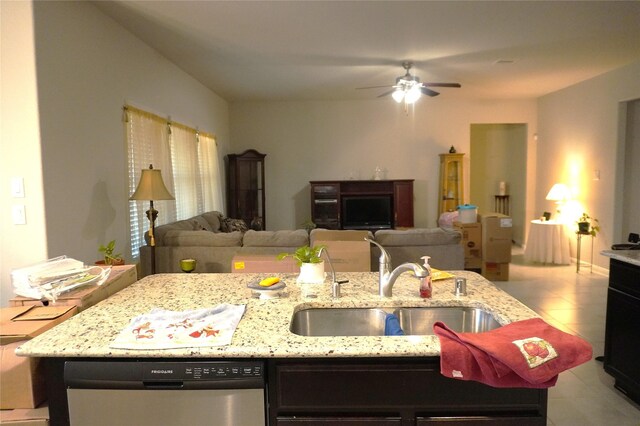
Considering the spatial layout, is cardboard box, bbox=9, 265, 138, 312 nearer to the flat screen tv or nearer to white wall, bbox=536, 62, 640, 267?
the flat screen tv

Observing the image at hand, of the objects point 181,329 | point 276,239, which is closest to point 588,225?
point 276,239

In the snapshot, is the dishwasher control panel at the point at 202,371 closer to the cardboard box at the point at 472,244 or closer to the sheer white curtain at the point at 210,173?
the cardboard box at the point at 472,244

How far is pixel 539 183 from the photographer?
7.54 m

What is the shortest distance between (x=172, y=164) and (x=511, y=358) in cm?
461

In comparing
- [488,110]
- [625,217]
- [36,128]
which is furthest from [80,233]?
[488,110]

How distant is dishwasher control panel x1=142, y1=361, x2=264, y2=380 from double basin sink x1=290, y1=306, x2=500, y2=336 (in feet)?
1.45

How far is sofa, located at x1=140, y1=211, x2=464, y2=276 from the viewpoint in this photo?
397cm

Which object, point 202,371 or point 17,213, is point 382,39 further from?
point 202,371

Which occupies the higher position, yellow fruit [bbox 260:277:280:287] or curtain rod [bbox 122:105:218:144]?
curtain rod [bbox 122:105:218:144]

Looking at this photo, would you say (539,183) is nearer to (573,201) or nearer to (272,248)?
(573,201)

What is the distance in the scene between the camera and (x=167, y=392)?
1290mm

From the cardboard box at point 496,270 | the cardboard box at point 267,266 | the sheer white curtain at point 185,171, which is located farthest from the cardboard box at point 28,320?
the cardboard box at point 496,270

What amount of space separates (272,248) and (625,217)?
4.72m

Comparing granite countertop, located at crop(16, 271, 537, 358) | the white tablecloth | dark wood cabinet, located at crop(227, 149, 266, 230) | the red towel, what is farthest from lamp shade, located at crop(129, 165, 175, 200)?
the white tablecloth
